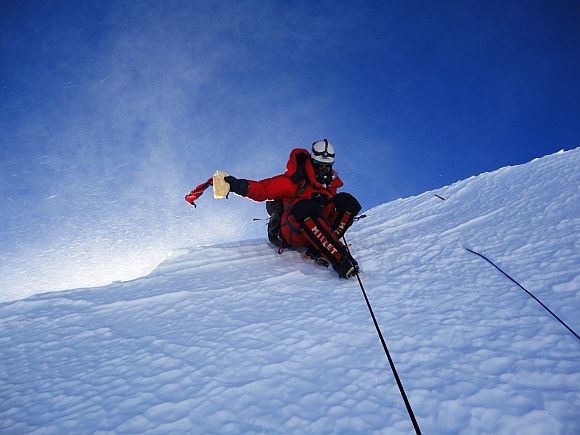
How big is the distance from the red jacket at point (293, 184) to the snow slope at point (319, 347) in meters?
0.81

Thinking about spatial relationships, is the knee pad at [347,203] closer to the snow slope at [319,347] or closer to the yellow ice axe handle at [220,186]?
the snow slope at [319,347]

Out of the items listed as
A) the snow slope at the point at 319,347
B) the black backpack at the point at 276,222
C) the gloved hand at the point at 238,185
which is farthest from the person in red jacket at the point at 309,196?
the snow slope at the point at 319,347

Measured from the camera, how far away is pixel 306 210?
3566 millimetres

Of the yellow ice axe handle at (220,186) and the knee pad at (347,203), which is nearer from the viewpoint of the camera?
the yellow ice axe handle at (220,186)

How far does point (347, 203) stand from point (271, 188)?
2.83 feet

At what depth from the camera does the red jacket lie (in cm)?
383

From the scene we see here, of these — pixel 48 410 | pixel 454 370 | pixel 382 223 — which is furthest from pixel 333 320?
pixel 382 223

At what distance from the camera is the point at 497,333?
189 cm

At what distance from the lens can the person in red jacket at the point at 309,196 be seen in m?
3.57

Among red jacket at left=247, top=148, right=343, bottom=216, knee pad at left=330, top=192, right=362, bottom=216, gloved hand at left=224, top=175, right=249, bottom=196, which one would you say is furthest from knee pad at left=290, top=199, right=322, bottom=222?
gloved hand at left=224, top=175, right=249, bottom=196

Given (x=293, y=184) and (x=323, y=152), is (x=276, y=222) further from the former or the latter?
(x=323, y=152)

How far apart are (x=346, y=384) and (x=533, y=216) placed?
9.93 feet

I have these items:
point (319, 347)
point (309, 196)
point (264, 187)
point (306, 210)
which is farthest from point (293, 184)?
point (319, 347)

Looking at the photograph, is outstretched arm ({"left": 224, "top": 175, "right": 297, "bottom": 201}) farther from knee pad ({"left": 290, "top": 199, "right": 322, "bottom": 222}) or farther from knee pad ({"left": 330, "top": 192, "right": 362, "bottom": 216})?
knee pad ({"left": 330, "top": 192, "right": 362, "bottom": 216})
